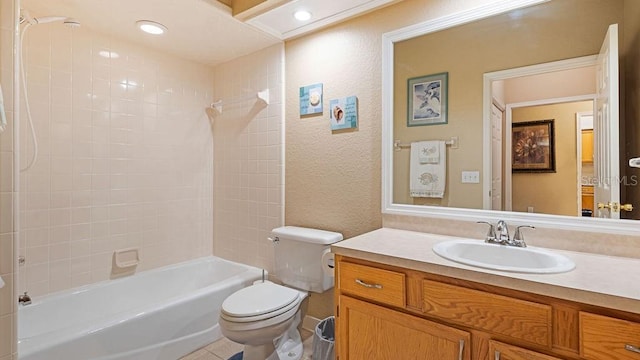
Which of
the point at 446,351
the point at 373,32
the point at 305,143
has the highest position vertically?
the point at 373,32

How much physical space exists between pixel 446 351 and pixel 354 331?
0.39 metres

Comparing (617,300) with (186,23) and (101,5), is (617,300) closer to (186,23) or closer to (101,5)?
(186,23)

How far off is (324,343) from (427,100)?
1.50 metres

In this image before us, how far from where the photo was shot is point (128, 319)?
5.63 feet

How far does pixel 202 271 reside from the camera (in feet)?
8.99

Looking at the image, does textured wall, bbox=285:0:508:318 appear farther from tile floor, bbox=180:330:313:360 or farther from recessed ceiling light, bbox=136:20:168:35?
recessed ceiling light, bbox=136:20:168:35

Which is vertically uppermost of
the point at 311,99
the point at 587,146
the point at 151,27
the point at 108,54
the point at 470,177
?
the point at 151,27

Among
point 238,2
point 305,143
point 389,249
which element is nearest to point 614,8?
point 389,249

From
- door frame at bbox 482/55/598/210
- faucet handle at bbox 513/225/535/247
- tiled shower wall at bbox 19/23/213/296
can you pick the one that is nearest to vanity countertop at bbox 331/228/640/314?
faucet handle at bbox 513/225/535/247

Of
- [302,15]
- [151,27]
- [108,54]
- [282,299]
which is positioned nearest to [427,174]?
[282,299]

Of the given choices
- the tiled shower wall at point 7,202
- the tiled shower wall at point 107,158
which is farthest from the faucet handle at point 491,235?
the tiled shower wall at point 107,158

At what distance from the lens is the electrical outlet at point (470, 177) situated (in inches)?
64.2

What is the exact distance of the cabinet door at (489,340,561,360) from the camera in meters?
0.97

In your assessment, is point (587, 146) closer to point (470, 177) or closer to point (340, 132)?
point (470, 177)
